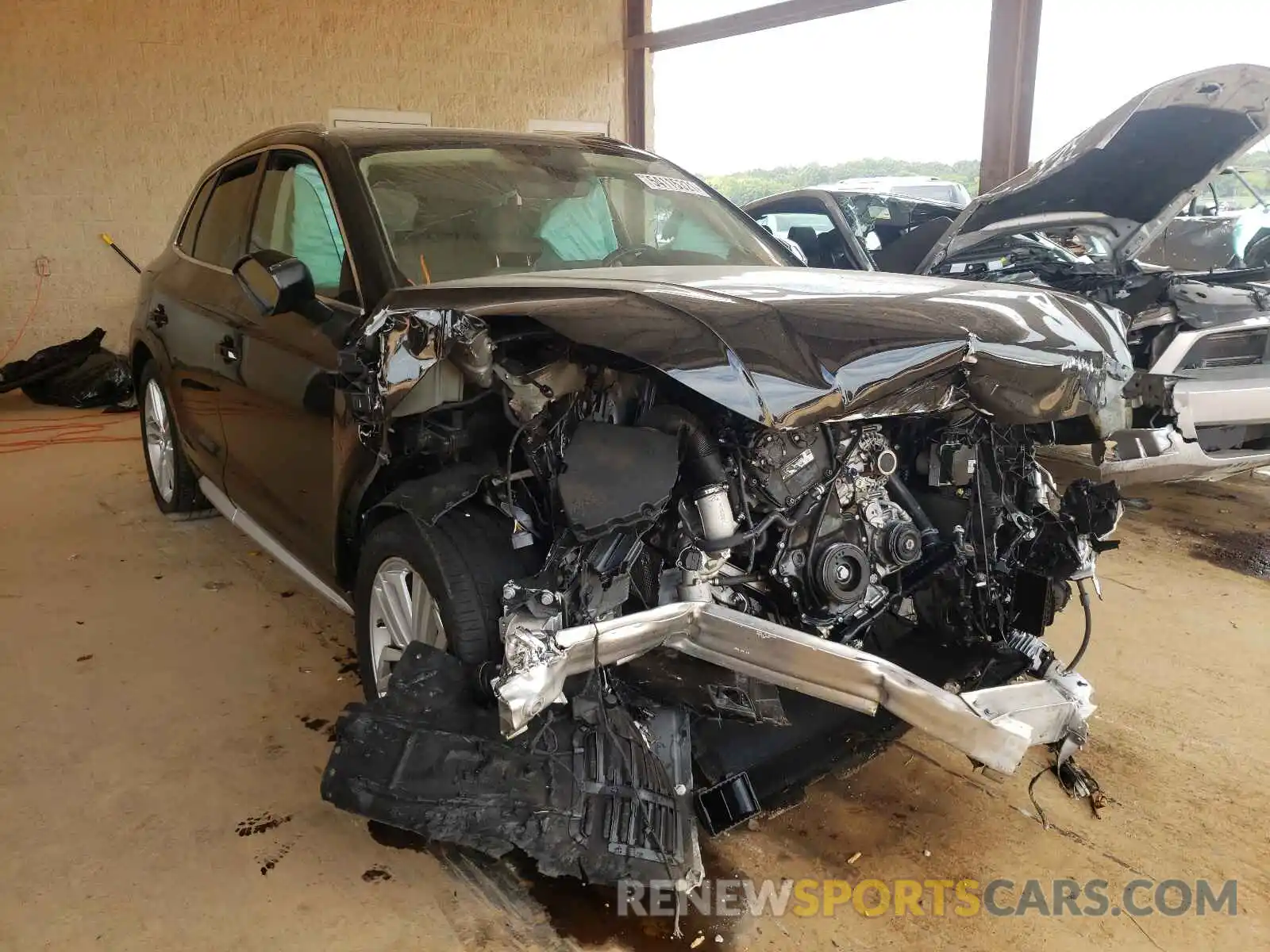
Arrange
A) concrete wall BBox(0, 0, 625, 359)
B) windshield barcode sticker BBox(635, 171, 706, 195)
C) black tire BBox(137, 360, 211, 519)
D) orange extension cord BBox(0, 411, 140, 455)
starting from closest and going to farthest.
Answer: windshield barcode sticker BBox(635, 171, 706, 195), black tire BBox(137, 360, 211, 519), orange extension cord BBox(0, 411, 140, 455), concrete wall BBox(0, 0, 625, 359)

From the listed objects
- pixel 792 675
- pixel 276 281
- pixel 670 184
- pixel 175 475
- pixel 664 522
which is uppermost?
pixel 670 184

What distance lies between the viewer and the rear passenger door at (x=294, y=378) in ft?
8.39

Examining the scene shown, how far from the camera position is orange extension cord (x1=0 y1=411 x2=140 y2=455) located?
21.5 feet

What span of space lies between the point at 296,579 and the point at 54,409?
568 centimetres

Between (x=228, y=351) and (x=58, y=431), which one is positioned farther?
(x=58, y=431)

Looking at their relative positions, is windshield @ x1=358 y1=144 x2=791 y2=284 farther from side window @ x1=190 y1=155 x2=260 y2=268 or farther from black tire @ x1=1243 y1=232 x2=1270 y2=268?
black tire @ x1=1243 y1=232 x2=1270 y2=268

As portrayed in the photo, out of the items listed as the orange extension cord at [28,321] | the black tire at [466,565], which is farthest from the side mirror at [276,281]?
the orange extension cord at [28,321]

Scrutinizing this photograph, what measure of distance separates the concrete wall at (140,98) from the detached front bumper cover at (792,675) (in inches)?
348

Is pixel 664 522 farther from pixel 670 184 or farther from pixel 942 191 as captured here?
pixel 942 191

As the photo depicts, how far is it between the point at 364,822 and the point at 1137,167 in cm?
382

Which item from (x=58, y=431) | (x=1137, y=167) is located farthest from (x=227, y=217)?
(x=58, y=431)

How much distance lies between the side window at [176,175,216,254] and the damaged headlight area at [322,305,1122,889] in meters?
2.35

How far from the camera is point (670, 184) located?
337cm

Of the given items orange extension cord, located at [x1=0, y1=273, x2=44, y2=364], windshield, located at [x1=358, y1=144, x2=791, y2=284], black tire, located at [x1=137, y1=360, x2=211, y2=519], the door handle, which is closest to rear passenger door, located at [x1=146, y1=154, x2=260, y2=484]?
the door handle
